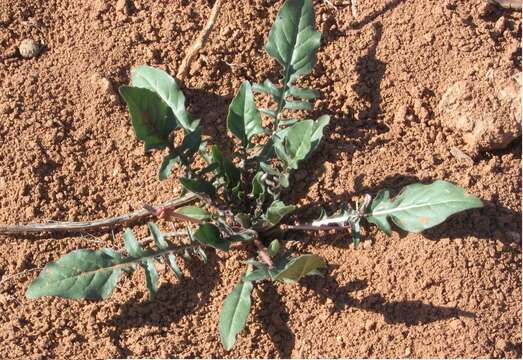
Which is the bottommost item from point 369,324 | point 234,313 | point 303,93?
point 369,324

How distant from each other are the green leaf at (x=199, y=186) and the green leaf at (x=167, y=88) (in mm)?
238

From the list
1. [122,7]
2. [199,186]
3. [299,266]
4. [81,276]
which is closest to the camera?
[299,266]

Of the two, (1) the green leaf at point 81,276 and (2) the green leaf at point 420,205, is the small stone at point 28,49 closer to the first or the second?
(1) the green leaf at point 81,276

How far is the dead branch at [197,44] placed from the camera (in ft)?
10.7

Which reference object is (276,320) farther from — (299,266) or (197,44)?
(197,44)

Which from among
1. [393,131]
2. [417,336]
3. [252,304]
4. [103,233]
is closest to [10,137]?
[103,233]

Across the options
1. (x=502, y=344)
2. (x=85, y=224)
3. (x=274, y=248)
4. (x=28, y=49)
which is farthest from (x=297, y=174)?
(x=28, y=49)

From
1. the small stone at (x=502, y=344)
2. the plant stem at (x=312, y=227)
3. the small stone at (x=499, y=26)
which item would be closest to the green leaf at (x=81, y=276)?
the plant stem at (x=312, y=227)

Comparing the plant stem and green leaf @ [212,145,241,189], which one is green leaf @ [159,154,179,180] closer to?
green leaf @ [212,145,241,189]

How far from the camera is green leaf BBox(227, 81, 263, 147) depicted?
2.95m

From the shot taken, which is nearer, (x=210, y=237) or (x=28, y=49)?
(x=210, y=237)

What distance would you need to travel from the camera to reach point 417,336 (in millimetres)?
2943

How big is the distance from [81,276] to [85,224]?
38cm

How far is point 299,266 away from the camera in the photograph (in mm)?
2592
